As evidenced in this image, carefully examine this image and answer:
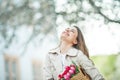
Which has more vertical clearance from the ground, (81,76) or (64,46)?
(64,46)

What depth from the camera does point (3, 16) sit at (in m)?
3.20

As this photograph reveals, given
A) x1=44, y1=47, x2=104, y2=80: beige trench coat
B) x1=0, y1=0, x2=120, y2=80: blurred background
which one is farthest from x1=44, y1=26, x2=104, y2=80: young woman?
x1=0, y1=0, x2=120, y2=80: blurred background

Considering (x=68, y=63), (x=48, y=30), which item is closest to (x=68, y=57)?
(x=68, y=63)

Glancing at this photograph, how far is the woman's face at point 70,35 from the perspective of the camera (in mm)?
1803

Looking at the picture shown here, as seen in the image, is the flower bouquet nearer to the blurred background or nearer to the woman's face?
the woman's face

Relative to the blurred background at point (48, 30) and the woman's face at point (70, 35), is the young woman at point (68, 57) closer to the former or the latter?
the woman's face at point (70, 35)

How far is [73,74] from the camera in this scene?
5.66 feet

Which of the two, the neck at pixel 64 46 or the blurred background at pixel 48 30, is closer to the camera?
the neck at pixel 64 46

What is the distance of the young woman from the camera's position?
174 cm

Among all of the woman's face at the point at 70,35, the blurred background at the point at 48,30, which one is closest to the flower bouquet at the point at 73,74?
the woman's face at the point at 70,35

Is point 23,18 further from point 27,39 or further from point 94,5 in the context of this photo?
point 94,5

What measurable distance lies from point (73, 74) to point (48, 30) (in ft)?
5.28

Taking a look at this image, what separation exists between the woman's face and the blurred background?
0.45 m

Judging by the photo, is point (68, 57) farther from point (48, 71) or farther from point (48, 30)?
point (48, 30)
